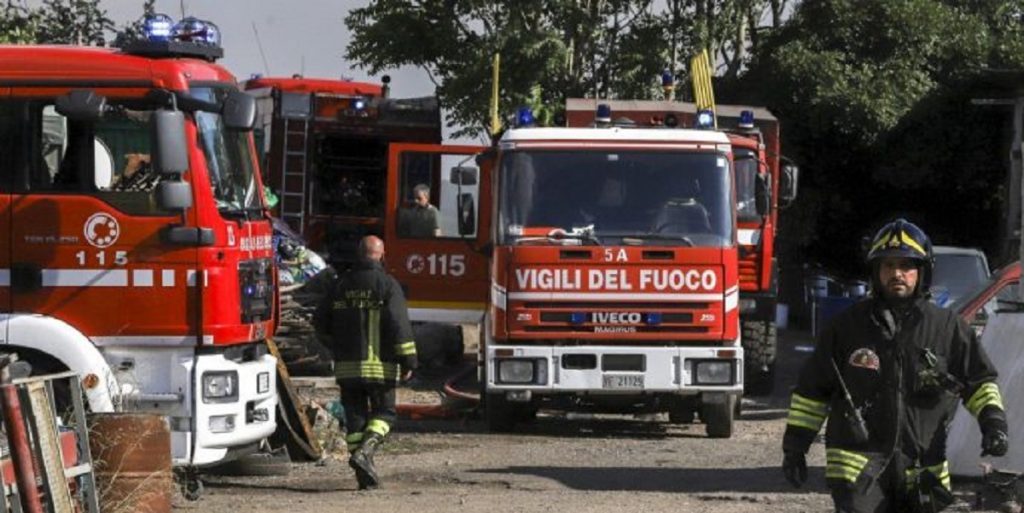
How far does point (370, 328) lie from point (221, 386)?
1622 mm

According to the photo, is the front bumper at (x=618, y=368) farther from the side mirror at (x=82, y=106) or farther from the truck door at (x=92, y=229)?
the side mirror at (x=82, y=106)

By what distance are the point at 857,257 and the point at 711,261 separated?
18434 mm

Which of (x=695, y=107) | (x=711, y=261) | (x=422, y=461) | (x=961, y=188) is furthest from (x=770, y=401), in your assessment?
(x=961, y=188)

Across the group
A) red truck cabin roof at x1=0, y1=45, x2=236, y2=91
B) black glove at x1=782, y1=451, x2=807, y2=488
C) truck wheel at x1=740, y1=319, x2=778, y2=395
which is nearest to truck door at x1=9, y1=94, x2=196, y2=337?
red truck cabin roof at x1=0, y1=45, x2=236, y2=91

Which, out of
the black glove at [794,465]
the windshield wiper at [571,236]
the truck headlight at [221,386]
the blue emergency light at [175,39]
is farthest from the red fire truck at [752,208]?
the black glove at [794,465]

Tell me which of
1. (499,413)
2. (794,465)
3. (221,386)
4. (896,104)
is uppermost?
(896,104)

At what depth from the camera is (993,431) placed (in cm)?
735

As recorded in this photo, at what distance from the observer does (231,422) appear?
448 inches

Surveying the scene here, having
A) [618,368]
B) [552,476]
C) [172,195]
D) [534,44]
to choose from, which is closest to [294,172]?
[534,44]

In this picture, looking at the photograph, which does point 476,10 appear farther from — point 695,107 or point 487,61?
point 695,107

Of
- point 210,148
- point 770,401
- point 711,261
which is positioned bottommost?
point 770,401

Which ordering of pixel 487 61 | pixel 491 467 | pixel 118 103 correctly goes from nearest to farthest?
pixel 118 103, pixel 491 467, pixel 487 61

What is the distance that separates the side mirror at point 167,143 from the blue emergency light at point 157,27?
72cm

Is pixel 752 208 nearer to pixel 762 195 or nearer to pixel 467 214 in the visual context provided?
pixel 762 195
